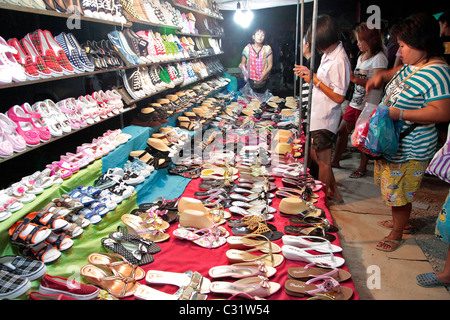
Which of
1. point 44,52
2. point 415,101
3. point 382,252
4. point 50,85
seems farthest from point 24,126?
point 382,252

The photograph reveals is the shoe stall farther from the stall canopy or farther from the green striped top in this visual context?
the stall canopy

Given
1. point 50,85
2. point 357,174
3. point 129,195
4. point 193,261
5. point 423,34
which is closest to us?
point 193,261

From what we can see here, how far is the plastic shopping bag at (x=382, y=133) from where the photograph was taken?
2227mm

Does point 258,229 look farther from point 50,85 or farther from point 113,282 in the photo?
point 50,85

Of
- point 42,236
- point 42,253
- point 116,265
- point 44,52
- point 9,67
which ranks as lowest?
point 116,265

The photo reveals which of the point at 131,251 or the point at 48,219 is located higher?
the point at 48,219

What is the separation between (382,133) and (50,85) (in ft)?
9.48

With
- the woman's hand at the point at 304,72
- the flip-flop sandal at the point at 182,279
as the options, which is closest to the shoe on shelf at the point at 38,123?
the flip-flop sandal at the point at 182,279

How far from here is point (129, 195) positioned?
256 centimetres

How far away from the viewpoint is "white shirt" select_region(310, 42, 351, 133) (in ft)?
9.33

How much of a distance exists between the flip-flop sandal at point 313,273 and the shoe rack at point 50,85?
1927 millimetres
